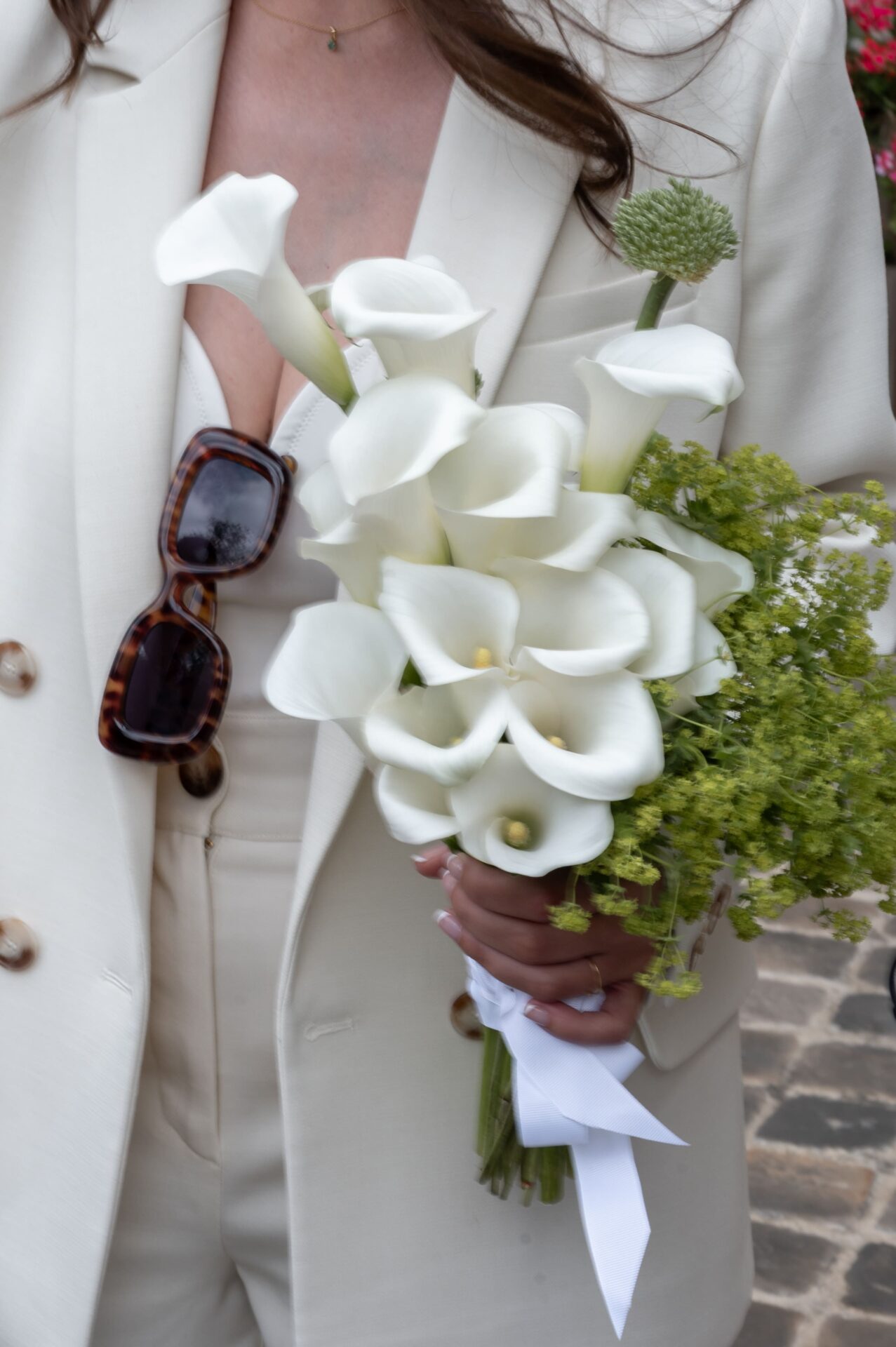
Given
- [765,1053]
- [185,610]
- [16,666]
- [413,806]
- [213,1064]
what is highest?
[413,806]

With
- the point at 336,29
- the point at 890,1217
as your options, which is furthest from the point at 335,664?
the point at 890,1217

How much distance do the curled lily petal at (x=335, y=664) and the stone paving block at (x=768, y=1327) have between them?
2450 millimetres

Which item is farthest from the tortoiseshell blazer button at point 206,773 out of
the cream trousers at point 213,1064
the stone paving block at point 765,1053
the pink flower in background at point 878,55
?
the pink flower in background at point 878,55

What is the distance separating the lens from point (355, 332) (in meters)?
0.90

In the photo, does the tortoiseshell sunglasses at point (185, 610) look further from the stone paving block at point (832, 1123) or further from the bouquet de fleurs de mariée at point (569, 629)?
the stone paving block at point (832, 1123)

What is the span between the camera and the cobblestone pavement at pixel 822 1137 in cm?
304

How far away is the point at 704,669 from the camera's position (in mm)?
979

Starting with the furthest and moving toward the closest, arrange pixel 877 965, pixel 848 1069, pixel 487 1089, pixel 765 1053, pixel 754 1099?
pixel 877 965 < pixel 765 1053 < pixel 848 1069 < pixel 754 1099 < pixel 487 1089

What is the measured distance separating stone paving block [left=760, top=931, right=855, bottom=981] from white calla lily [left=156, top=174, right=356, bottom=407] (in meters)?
3.73

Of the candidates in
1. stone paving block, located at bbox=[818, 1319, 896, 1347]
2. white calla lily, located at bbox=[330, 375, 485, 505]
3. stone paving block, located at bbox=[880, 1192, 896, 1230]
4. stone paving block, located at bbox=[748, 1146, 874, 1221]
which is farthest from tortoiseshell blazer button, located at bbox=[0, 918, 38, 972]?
stone paving block, located at bbox=[880, 1192, 896, 1230]

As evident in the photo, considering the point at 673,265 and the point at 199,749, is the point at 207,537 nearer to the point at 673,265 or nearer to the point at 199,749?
the point at 199,749

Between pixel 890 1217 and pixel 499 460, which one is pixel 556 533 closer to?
pixel 499 460

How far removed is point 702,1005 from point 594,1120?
43 cm

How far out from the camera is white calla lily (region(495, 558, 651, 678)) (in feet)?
2.98
